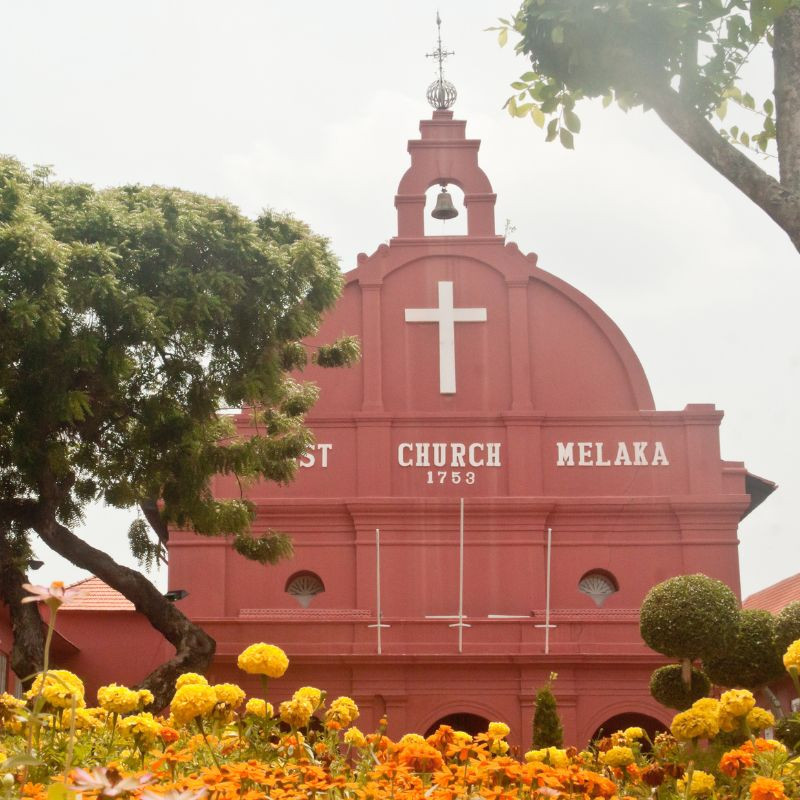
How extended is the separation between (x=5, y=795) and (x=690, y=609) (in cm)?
1291

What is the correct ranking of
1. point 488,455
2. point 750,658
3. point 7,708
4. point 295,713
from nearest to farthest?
point 7,708 → point 295,713 → point 750,658 → point 488,455

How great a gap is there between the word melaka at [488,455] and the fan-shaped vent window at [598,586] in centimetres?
180

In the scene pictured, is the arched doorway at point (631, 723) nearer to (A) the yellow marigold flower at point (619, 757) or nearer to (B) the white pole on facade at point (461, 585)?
(B) the white pole on facade at point (461, 585)

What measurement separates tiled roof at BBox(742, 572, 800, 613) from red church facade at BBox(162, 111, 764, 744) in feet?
9.51

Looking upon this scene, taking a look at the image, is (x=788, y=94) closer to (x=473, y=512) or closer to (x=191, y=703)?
(x=191, y=703)

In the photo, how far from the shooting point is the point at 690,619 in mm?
15984

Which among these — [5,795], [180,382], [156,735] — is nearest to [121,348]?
[180,382]

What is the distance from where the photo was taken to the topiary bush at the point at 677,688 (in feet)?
52.0

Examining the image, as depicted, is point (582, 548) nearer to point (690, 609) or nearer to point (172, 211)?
point (690, 609)

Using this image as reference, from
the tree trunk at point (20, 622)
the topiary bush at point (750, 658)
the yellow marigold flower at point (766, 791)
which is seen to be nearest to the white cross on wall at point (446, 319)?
the topiary bush at point (750, 658)

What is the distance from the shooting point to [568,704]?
21.1 meters

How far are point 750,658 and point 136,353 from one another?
7.99 m

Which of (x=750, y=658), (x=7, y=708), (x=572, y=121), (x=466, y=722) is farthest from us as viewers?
(x=466, y=722)

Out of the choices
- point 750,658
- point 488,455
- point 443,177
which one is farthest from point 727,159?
point 443,177
